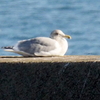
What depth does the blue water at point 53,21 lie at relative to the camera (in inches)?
532

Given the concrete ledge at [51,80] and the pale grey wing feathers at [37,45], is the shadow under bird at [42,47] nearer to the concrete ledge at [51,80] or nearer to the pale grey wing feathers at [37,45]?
the pale grey wing feathers at [37,45]

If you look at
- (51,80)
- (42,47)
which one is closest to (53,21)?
(42,47)

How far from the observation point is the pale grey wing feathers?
5945mm

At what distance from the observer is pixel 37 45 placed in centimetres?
598

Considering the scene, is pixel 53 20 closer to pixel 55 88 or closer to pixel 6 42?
→ pixel 6 42

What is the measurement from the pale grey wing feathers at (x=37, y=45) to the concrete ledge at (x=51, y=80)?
1.13 m

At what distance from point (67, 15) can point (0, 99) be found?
13.6 metres

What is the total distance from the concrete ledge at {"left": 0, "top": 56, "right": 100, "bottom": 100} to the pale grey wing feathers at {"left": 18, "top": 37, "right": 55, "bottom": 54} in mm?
1131

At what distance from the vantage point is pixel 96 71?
4.71m

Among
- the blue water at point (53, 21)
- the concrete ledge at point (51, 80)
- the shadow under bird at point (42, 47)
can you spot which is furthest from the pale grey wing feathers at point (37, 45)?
the blue water at point (53, 21)

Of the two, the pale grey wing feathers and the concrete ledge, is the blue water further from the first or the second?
the concrete ledge

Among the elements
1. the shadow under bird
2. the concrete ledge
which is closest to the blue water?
the shadow under bird

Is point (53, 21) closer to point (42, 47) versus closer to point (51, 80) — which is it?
point (42, 47)

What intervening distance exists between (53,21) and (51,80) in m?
12.2
